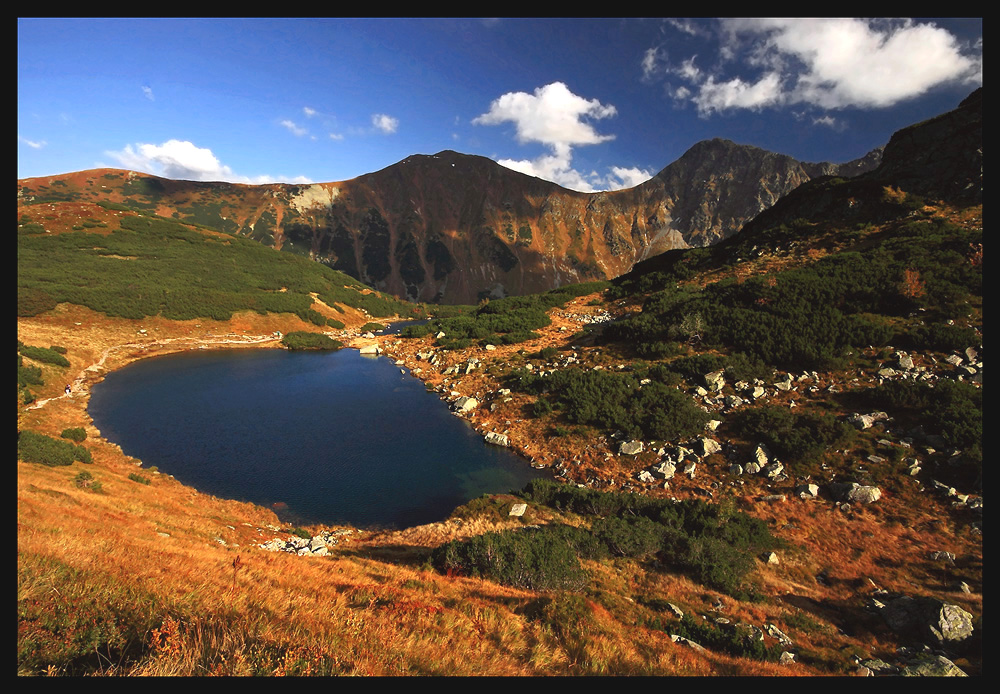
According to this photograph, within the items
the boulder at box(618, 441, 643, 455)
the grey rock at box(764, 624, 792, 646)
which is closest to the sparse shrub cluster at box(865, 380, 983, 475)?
the boulder at box(618, 441, 643, 455)

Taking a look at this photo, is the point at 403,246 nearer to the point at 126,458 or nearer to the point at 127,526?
the point at 126,458

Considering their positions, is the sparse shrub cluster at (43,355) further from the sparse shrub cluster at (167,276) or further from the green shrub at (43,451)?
the green shrub at (43,451)

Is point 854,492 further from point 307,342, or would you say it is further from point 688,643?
point 307,342

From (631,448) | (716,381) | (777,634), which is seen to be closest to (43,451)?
(631,448)

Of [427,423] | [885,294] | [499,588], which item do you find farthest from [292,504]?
[885,294]

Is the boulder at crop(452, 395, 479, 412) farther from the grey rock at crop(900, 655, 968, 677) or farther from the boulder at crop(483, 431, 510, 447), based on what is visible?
the grey rock at crop(900, 655, 968, 677)

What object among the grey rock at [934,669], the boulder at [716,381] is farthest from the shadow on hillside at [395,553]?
the boulder at [716,381]
